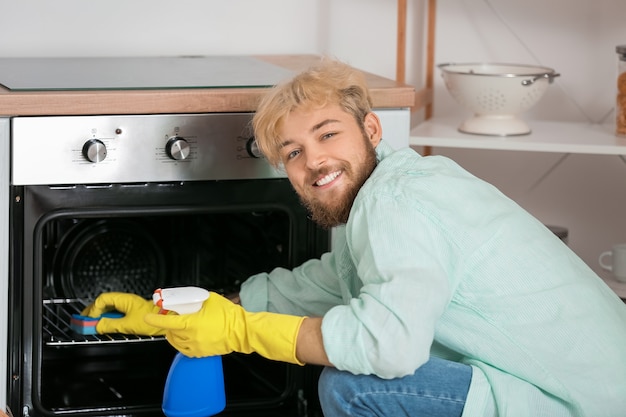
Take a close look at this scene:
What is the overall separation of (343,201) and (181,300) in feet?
1.10

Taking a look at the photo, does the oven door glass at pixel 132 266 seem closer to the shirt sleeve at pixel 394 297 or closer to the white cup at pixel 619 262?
the shirt sleeve at pixel 394 297

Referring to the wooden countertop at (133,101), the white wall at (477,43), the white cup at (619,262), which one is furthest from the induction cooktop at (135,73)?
the white cup at (619,262)

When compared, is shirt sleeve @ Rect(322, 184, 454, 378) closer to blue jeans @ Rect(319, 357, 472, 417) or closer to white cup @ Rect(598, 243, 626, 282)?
blue jeans @ Rect(319, 357, 472, 417)

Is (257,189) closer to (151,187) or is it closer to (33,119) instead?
(151,187)

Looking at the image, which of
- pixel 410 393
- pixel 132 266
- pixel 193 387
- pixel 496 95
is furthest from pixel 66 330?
pixel 496 95

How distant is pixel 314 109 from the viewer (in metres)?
1.77

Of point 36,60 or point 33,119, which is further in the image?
point 36,60

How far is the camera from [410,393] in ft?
5.46

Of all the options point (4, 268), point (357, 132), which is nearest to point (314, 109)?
point (357, 132)

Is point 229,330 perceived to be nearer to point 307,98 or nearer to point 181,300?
point 181,300

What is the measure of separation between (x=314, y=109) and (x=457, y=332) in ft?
1.49

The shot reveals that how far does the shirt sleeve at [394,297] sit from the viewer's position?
155 cm

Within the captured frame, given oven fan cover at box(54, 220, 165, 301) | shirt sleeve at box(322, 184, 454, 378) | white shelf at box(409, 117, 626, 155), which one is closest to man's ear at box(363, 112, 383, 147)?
shirt sleeve at box(322, 184, 454, 378)

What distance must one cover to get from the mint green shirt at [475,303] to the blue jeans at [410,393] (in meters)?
0.03
